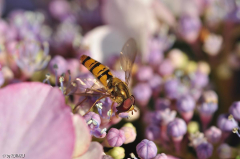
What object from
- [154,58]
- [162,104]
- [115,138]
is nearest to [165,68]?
Answer: [154,58]

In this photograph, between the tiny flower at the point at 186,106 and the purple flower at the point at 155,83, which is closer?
the tiny flower at the point at 186,106

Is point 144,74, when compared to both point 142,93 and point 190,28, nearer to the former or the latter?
point 142,93

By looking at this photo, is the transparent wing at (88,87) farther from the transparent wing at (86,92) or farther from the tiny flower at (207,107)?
the tiny flower at (207,107)

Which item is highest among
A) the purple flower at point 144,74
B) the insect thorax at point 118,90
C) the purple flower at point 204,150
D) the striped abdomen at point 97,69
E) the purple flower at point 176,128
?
the striped abdomen at point 97,69

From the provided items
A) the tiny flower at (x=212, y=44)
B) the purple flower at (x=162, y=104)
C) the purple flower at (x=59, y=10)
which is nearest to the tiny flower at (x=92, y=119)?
the purple flower at (x=162, y=104)

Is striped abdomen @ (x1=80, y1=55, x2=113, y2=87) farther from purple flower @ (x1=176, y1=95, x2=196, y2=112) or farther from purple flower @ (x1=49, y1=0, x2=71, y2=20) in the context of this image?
purple flower @ (x1=49, y1=0, x2=71, y2=20)
